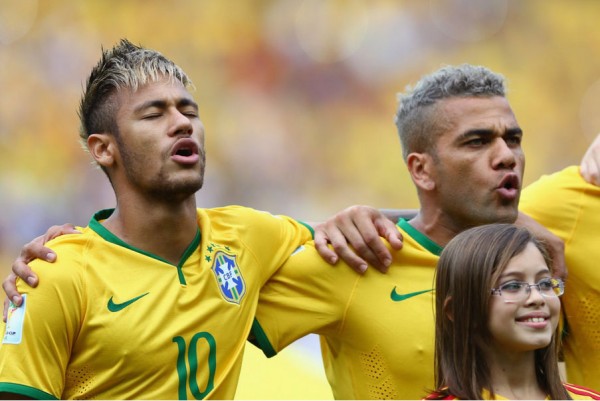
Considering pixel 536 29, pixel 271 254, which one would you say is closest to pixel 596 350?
pixel 271 254

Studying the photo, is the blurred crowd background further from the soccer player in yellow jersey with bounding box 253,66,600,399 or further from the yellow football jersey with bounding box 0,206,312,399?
the yellow football jersey with bounding box 0,206,312,399

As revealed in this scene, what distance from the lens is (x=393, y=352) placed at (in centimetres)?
307

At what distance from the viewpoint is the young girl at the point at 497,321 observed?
2350 mm

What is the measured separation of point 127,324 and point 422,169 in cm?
122

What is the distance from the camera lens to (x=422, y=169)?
3.45 m

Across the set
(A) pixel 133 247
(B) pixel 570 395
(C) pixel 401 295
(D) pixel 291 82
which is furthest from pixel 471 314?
(D) pixel 291 82

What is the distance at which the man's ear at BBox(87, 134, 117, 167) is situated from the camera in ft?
10.1

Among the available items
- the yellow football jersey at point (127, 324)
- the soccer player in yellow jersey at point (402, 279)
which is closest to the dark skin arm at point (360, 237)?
the soccer player in yellow jersey at point (402, 279)

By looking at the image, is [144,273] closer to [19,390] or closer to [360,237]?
[19,390]

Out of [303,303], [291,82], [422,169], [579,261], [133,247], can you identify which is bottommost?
[291,82]

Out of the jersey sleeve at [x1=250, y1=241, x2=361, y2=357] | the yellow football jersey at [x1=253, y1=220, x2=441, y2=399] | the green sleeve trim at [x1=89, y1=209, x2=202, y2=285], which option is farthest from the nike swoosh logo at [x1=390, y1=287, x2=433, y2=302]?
the green sleeve trim at [x1=89, y1=209, x2=202, y2=285]

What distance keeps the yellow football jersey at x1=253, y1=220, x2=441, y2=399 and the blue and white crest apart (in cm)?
15

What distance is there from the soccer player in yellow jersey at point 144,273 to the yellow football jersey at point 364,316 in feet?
0.35

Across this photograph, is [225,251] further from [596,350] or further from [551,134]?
[551,134]
